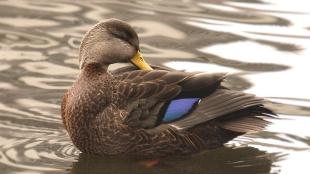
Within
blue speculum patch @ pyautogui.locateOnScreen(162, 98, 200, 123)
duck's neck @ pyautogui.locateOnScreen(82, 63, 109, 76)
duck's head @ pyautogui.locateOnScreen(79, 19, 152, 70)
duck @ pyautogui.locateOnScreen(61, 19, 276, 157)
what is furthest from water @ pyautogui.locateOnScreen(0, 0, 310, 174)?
duck's head @ pyautogui.locateOnScreen(79, 19, 152, 70)

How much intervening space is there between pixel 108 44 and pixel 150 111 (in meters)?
0.63

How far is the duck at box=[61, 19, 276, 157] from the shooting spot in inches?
303

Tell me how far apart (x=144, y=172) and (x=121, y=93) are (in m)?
0.59

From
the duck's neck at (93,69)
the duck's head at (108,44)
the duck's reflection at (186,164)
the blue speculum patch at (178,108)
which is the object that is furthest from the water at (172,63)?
the duck's head at (108,44)

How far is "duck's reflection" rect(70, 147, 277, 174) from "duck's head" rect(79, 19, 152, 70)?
72cm

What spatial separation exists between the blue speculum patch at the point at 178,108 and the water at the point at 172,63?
0.38 meters

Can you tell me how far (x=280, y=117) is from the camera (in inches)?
351

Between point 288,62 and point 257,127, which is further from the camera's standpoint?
point 288,62

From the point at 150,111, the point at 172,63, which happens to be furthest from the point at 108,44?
the point at 172,63

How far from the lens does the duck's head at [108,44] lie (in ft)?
26.1

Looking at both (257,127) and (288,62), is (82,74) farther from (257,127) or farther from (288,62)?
(288,62)

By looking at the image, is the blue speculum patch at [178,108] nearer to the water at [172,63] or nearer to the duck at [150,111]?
the duck at [150,111]

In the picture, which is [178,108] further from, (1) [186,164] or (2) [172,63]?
(2) [172,63]

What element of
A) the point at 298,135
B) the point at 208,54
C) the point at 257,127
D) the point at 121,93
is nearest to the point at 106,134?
the point at 121,93
